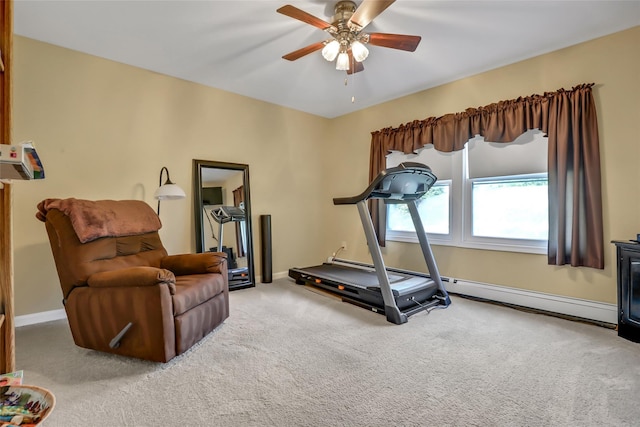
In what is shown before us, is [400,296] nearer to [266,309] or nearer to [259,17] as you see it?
[266,309]

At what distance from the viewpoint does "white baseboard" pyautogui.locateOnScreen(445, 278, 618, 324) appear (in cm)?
263

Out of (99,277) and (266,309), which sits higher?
(99,277)

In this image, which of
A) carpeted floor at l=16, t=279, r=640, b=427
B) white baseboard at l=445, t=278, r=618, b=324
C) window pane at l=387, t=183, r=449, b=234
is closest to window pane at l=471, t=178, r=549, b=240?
window pane at l=387, t=183, r=449, b=234

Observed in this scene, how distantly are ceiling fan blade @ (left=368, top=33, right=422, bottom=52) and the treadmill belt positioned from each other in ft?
7.27

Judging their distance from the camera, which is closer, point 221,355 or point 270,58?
point 221,355

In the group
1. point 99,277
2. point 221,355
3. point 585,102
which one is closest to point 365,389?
point 221,355

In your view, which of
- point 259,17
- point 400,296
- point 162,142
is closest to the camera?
point 259,17

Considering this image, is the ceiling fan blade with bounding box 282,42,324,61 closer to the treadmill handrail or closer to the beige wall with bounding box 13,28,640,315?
the treadmill handrail

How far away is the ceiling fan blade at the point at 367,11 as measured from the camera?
1.84 metres

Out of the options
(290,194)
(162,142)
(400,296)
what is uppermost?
(162,142)

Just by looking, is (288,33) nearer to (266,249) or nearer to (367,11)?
(367,11)

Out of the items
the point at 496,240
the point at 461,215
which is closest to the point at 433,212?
the point at 461,215

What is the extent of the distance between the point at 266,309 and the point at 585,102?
356 cm

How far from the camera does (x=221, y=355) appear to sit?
2.13m
